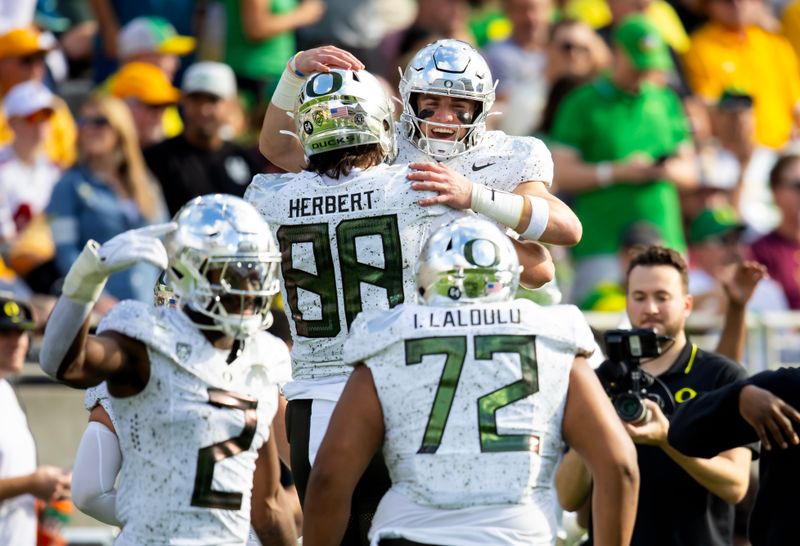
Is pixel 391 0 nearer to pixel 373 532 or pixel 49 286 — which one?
pixel 49 286

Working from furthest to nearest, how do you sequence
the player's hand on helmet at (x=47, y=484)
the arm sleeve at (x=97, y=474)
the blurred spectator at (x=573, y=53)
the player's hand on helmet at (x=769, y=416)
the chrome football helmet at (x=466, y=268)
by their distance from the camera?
the blurred spectator at (x=573, y=53), the player's hand on helmet at (x=47, y=484), the arm sleeve at (x=97, y=474), the player's hand on helmet at (x=769, y=416), the chrome football helmet at (x=466, y=268)

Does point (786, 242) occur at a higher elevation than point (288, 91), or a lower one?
lower

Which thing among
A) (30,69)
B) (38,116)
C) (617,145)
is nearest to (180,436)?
(38,116)

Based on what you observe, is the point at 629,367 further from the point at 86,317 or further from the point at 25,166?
the point at 25,166

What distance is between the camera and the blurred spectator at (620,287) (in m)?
8.96

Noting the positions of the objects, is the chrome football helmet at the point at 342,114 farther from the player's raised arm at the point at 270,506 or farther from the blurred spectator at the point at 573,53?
the blurred spectator at the point at 573,53

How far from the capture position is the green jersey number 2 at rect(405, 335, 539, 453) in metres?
4.38

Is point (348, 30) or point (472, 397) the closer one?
point (472, 397)

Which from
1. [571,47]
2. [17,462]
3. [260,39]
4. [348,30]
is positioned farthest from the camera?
[348,30]

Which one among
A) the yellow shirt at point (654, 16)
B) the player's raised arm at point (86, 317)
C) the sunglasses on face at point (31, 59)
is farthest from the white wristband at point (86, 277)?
the yellow shirt at point (654, 16)

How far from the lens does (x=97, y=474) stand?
203 inches

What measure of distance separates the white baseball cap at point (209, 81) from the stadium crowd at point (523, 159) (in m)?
0.02

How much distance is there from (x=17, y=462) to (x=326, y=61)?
8.20 ft

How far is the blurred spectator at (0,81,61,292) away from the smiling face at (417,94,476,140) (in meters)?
4.57
